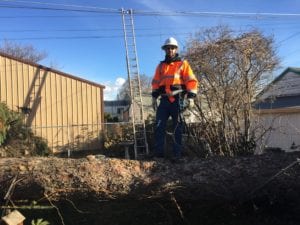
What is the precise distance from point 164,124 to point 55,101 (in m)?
15.9

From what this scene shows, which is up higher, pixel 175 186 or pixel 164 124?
pixel 164 124

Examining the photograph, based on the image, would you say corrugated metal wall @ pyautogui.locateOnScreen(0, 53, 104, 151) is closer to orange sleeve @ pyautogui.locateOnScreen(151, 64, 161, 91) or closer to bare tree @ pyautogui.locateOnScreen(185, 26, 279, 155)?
bare tree @ pyautogui.locateOnScreen(185, 26, 279, 155)

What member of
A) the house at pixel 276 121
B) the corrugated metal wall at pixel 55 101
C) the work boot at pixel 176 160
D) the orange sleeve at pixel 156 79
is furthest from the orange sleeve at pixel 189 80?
the corrugated metal wall at pixel 55 101

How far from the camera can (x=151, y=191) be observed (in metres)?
5.36

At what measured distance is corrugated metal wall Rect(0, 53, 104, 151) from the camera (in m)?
21.6

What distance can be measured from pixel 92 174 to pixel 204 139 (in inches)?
137

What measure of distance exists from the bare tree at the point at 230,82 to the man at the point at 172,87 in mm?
1680

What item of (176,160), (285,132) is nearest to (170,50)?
(176,160)

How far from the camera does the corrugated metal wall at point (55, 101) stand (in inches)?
851

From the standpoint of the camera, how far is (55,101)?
22.0 m

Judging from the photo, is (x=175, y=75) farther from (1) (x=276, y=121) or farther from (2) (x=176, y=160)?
(1) (x=276, y=121)

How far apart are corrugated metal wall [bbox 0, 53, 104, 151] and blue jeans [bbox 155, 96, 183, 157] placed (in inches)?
594

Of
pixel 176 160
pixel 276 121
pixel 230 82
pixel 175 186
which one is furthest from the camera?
pixel 276 121

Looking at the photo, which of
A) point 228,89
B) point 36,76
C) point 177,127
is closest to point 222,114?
point 228,89
